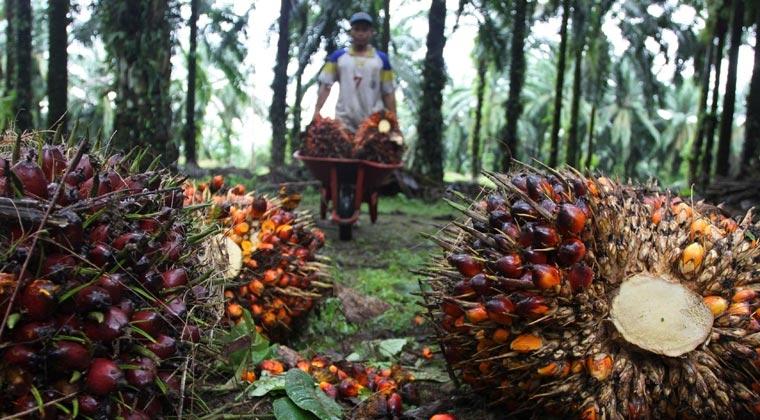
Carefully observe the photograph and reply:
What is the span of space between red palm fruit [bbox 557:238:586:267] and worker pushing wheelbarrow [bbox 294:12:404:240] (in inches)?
180

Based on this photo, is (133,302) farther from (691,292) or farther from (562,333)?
(691,292)

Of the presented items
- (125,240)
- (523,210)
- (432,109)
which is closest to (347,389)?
(523,210)

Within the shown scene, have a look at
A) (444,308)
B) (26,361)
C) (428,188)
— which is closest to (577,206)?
(444,308)

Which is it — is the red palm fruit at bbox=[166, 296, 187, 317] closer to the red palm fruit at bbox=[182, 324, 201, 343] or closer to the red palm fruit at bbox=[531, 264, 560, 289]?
the red palm fruit at bbox=[182, 324, 201, 343]

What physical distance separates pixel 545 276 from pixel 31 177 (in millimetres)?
1465

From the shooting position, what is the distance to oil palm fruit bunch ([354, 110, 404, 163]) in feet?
22.3

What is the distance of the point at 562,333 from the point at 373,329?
194 cm

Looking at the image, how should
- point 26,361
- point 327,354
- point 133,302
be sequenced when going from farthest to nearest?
point 327,354
point 133,302
point 26,361

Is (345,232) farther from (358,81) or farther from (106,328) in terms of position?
(106,328)

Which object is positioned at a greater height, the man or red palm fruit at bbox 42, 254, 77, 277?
the man

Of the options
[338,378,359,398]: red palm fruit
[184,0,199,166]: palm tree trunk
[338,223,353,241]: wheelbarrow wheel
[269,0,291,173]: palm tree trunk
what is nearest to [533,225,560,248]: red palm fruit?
[338,378,359,398]: red palm fruit

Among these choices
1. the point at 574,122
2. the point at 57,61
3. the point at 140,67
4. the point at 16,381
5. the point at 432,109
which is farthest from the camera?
the point at 574,122

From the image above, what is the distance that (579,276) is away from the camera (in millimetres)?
2166

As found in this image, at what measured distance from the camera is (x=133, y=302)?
1750mm
